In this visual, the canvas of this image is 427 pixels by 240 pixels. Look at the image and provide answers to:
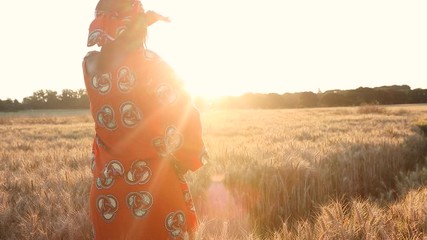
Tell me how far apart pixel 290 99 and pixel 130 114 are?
62.0m

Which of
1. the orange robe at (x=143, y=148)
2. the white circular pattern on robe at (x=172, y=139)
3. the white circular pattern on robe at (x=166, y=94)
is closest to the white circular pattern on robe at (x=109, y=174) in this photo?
the orange robe at (x=143, y=148)

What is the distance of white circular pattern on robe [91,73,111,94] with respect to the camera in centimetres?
181

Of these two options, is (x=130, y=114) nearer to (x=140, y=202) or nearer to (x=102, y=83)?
(x=102, y=83)

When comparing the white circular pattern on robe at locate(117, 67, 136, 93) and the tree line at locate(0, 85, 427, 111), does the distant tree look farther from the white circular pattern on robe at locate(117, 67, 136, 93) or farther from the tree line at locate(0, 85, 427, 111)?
the white circular pattern on robe at locate(117, 67, 136, 93)

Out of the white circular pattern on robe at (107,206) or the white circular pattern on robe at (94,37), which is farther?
the white circular pattern on robe at (107,206)

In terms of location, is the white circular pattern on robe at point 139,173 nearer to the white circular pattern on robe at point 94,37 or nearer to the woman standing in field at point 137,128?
the woman standing in field at point 137,128

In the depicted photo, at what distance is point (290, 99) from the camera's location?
62.4m

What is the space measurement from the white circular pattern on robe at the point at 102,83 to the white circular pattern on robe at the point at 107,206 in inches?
20.7

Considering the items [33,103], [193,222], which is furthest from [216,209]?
[33,103]

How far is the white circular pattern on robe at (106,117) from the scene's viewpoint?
1836mm

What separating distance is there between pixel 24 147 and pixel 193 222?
7.27m

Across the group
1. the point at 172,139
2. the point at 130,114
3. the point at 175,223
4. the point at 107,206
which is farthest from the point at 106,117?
the point at 175,223

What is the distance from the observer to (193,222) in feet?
6.52

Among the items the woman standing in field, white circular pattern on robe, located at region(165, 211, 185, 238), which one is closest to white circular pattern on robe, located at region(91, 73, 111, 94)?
the woman standing in field
